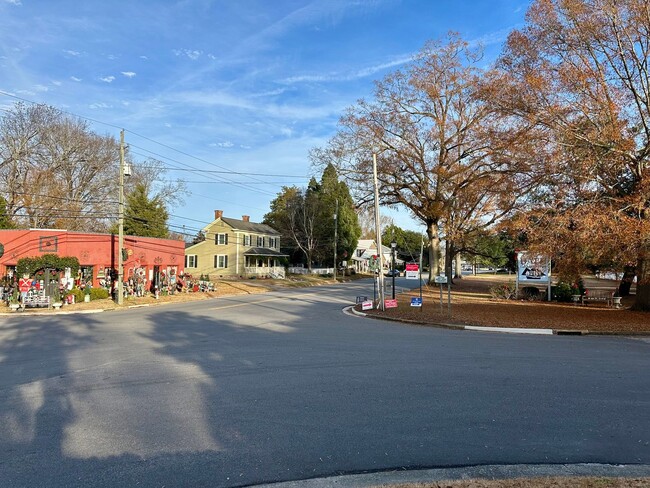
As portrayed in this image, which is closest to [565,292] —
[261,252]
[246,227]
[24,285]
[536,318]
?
[536,318]

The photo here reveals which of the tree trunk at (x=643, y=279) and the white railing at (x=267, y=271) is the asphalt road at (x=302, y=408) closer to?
the tree trunk at (x=643, y=279)

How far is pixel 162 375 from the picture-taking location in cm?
812

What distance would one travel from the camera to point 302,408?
6121mm

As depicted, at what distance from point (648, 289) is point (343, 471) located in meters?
19.7

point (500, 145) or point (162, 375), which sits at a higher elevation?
point (500, 145)

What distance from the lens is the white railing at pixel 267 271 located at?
182 ft

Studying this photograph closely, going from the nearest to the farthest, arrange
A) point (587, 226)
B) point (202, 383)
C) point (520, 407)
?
point (520, 407) < point (202, 383) < point (587, 226)

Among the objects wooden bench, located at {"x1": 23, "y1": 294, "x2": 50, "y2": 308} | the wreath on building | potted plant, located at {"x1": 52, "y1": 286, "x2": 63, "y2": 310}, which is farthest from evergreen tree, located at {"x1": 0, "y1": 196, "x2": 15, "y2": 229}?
wooden bench, located at {"x1": 23, "y1": 294, "x2": 50, "y2": 308}

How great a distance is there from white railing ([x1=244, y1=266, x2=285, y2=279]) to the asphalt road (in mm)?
43790

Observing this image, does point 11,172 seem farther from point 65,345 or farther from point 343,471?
point 343,471

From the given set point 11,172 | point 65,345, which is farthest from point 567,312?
point 11,172

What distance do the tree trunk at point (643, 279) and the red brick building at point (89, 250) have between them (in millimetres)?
27575

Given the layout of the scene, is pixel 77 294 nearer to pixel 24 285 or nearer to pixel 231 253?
pixel 24 285

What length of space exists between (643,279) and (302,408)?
16268mm
